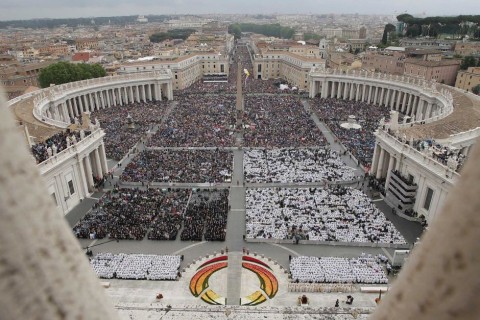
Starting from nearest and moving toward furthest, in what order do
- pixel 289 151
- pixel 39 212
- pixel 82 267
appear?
pixel 39 212 < pixel 82 267 < pixel 289 151

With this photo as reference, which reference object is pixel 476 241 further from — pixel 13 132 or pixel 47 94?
pixel 47 94

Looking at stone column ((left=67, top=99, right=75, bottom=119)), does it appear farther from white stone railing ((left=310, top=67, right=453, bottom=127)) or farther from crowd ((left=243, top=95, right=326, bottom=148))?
white stone railing ((left=310, top=67, right=453, bottom=127))

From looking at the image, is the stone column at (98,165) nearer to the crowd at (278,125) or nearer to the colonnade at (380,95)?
the crowd at (278,125)

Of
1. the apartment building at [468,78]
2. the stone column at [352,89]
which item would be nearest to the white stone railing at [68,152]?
the stone column at [352,89]

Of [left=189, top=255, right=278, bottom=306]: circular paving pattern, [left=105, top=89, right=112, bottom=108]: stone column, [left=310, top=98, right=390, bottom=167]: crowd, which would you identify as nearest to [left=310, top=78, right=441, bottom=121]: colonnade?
[left=310, top=98, right=390, bottom=167]: crowd

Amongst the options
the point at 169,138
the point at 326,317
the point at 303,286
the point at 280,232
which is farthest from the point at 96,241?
the point at 169,138

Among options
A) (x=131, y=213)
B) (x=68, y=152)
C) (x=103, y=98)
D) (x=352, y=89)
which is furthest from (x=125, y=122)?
(x=352, y=89)
